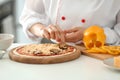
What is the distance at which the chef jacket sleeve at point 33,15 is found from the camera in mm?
1392

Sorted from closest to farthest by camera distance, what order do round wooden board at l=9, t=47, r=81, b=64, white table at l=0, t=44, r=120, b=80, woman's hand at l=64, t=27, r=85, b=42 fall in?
white table at l=0, t=44, r=120, b=80, round wooden board at l=9, t=47, r=81, b=64, woman's hand at l=64, t=27, r=85, b=42

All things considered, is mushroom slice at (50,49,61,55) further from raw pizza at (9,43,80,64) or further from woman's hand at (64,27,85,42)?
woman's hand at (64,27,85,42)

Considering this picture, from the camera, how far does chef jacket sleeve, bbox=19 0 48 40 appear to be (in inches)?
54.8

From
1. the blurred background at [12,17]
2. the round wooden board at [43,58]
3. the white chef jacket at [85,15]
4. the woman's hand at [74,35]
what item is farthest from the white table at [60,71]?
the blurred background at [12,17]

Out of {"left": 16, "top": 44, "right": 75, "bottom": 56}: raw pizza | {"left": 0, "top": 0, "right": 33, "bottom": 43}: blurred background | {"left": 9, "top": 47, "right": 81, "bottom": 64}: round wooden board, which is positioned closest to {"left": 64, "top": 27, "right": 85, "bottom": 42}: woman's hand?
{"left": 16, "top": 44, "right": 75, "bottom": 56}: raw pizza

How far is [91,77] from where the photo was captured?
81cm

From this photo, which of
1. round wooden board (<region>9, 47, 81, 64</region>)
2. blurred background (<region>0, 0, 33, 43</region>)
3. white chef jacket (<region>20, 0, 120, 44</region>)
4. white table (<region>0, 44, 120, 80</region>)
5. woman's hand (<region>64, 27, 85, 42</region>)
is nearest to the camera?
white table (<region>0, 44, 120, 80</region>)

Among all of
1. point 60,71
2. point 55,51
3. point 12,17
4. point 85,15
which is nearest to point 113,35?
point 85,15

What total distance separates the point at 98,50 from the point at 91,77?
10.4 inches

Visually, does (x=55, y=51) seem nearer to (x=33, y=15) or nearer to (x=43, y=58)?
(x=43, y=58)

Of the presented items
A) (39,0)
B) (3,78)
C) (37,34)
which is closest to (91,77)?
(3,78)

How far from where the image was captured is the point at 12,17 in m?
2.91

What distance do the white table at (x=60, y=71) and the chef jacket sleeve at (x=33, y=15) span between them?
1.39 feet

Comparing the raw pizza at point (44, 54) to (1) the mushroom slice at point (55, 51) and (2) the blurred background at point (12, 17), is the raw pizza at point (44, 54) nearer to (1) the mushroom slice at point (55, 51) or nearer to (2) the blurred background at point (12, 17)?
(1) the mushroom slice at point (55, 51)
